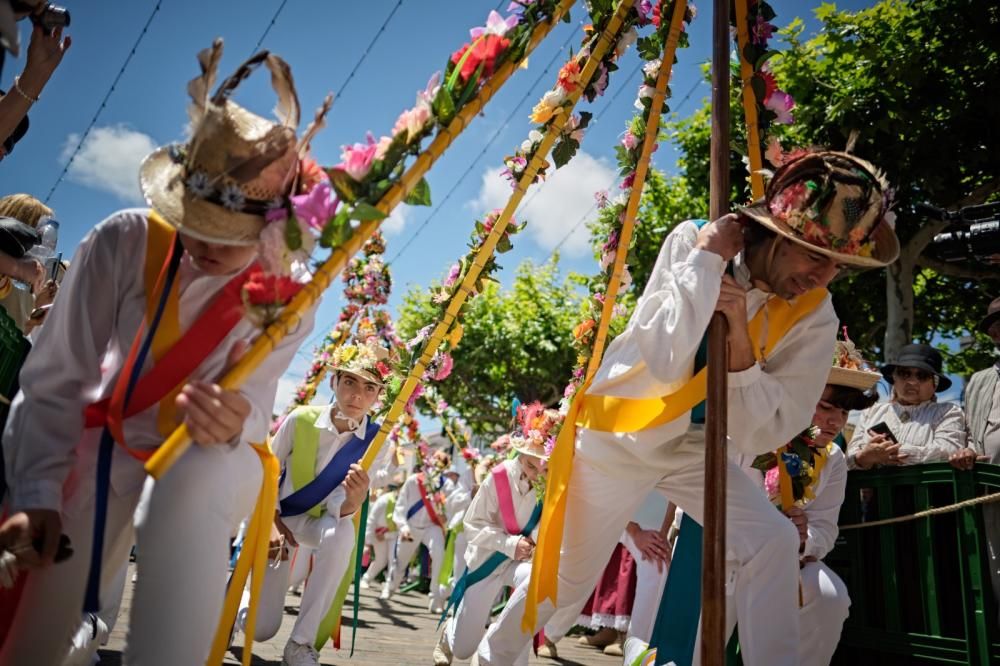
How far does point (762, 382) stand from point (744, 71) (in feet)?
5.77

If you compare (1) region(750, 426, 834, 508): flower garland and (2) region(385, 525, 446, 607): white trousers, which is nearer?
(1) region(750, 426, 834, 508): flower garland

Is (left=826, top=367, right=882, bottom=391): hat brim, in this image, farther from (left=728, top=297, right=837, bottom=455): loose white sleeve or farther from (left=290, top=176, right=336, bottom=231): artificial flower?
(left=290, top=176, right=336, bottom=231): artificial flower

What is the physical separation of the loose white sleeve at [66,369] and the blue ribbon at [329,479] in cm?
314

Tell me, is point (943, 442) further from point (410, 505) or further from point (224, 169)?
point (410, 505)

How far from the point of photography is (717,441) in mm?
3010

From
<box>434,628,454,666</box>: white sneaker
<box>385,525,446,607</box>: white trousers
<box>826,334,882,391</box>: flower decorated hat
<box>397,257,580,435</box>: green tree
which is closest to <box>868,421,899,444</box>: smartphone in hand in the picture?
<box>826,334,882,391</box>: flower decorated hat

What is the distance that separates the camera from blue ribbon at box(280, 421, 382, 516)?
5.57 meters

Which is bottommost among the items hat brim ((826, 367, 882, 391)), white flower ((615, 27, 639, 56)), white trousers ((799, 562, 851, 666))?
white trousers ((799, 562, 851, 666))

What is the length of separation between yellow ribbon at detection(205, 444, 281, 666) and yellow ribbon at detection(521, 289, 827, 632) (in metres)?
1.43

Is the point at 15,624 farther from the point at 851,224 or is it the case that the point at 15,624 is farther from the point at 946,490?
the point at 946,490

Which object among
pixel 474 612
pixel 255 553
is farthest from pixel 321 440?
pixel 255 553

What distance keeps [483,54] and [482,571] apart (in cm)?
461

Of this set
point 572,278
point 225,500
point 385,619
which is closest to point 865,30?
point 385,619

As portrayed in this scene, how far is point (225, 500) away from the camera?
2312 mm
